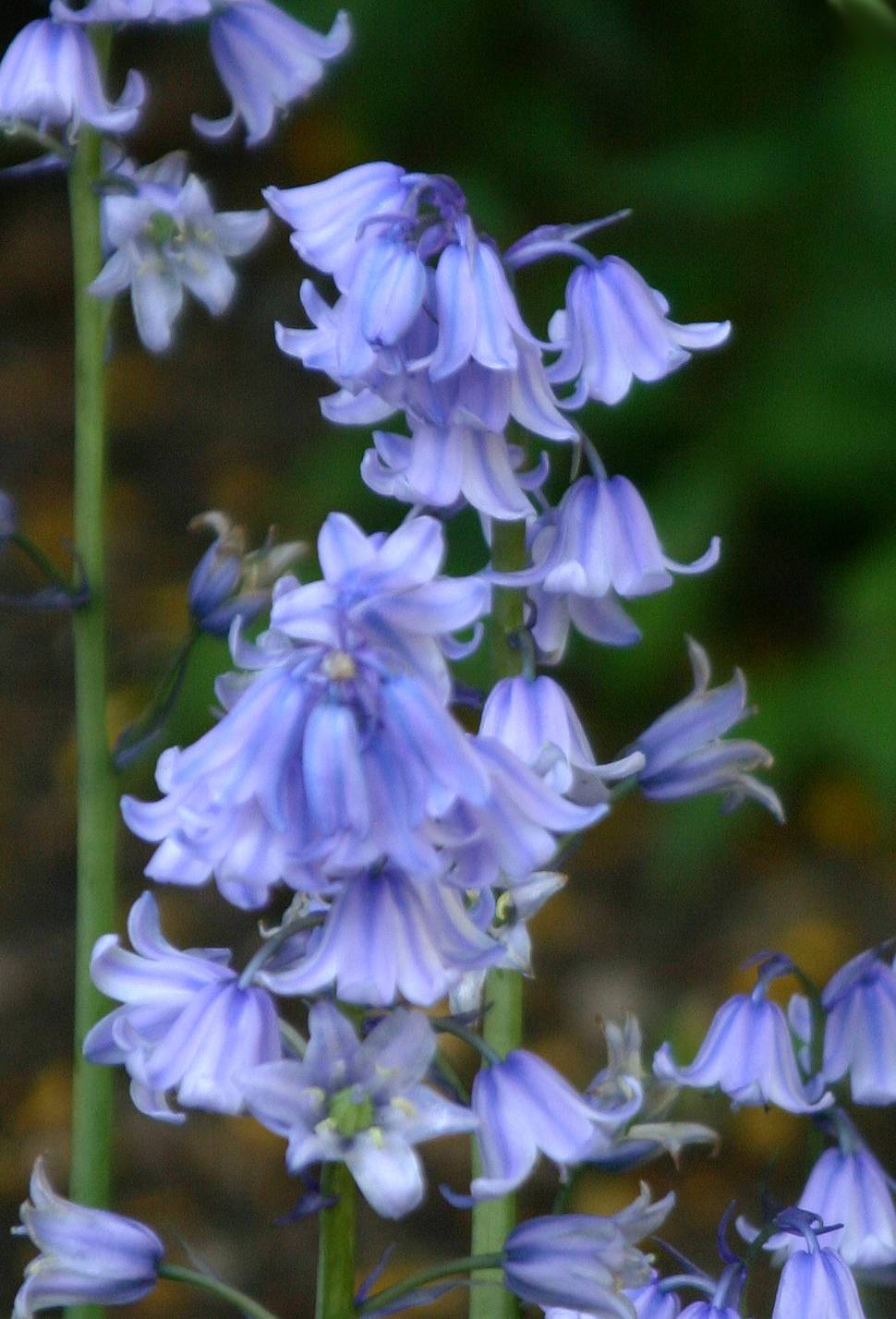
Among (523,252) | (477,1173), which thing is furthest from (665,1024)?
(523,252)

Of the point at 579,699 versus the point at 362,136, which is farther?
the point at 362,136

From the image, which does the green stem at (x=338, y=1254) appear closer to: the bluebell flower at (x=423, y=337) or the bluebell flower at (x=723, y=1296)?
the bluebell flower at (x=723, y=1296)

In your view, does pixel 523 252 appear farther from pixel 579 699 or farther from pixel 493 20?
pixel 493 20

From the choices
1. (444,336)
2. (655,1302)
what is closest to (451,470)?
(444,336)

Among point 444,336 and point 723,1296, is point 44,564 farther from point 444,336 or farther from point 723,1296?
point 723,1296

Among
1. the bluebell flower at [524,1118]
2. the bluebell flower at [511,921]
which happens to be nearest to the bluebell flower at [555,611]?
the bluebell flower at [511,921]

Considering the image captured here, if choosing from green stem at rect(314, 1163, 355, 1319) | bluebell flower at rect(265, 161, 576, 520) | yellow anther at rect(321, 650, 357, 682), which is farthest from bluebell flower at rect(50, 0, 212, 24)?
green stem at rect(314, 1163, 355, 1319)

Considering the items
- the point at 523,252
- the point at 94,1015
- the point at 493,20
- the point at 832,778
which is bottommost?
the point at 832,778
